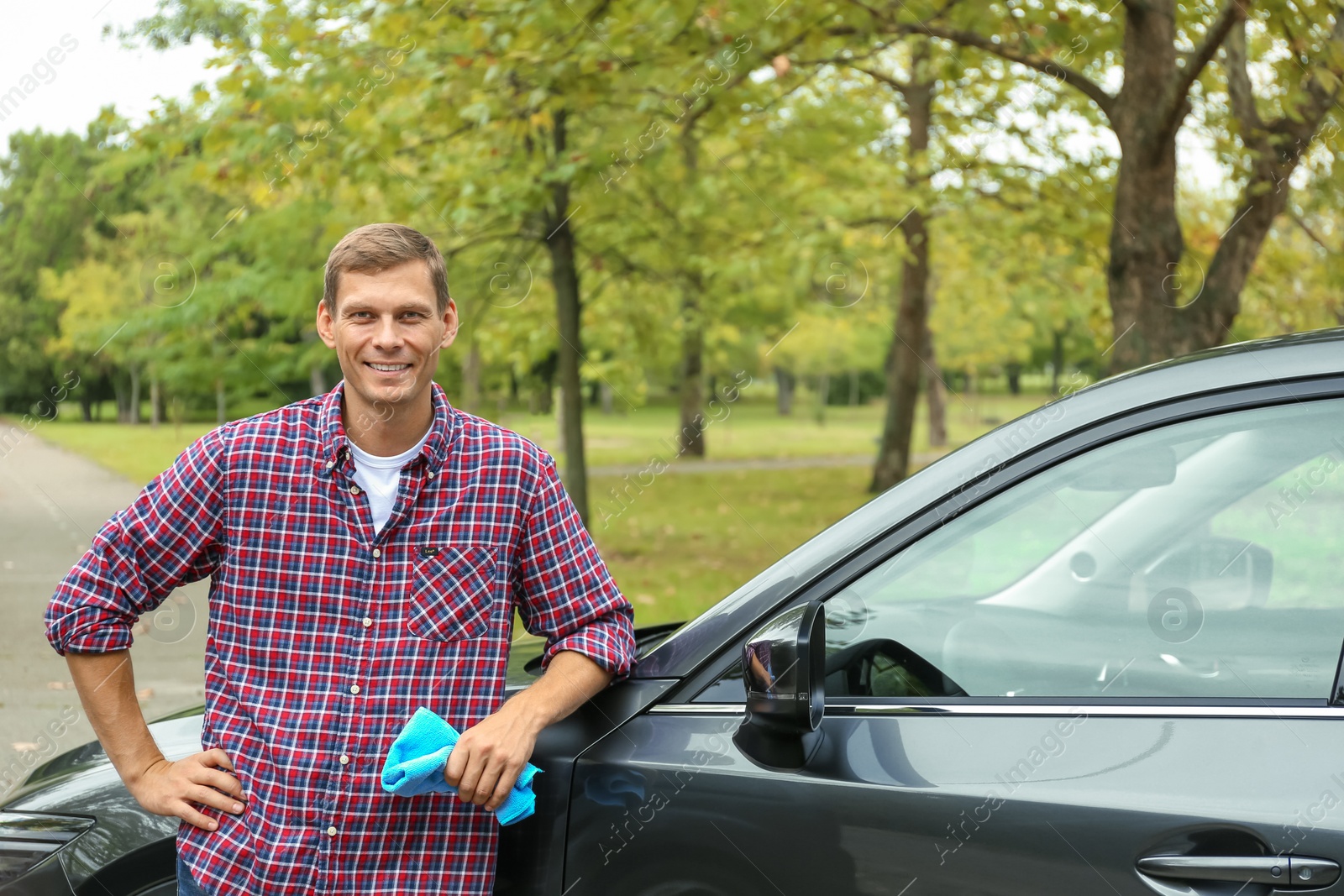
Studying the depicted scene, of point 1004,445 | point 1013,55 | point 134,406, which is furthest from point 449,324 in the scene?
point 134,406

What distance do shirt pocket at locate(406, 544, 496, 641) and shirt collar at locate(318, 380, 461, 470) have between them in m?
0.17

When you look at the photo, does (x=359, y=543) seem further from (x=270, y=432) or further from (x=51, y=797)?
(x=51, y=797)

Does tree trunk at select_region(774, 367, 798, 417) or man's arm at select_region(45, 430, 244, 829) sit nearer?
man's arm at select_region(45, 430, 244, 829)

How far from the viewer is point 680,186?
12.0m

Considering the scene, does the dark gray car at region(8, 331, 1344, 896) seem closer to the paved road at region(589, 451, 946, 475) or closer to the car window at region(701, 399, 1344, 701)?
the car window at region(701, 399, 1344, 701)

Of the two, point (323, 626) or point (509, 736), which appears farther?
point (323, 626)

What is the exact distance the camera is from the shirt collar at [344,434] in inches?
82.2

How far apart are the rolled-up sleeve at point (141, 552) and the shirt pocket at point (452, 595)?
1.18ft

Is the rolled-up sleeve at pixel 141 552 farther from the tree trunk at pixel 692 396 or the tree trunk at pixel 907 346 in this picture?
the tree trunk at pixel 692 396

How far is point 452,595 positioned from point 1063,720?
39.9 inches

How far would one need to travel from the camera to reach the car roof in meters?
1.91

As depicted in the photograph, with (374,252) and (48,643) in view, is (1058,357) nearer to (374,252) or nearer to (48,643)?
(48,643)

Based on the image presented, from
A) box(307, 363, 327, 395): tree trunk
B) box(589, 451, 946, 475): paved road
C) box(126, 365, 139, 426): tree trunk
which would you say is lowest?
box(589, 451, 946, 475): paved road

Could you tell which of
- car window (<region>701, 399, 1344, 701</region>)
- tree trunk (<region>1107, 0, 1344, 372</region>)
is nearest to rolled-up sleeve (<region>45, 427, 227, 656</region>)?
car window (<region>701, 399, 1344, 701</region>)
